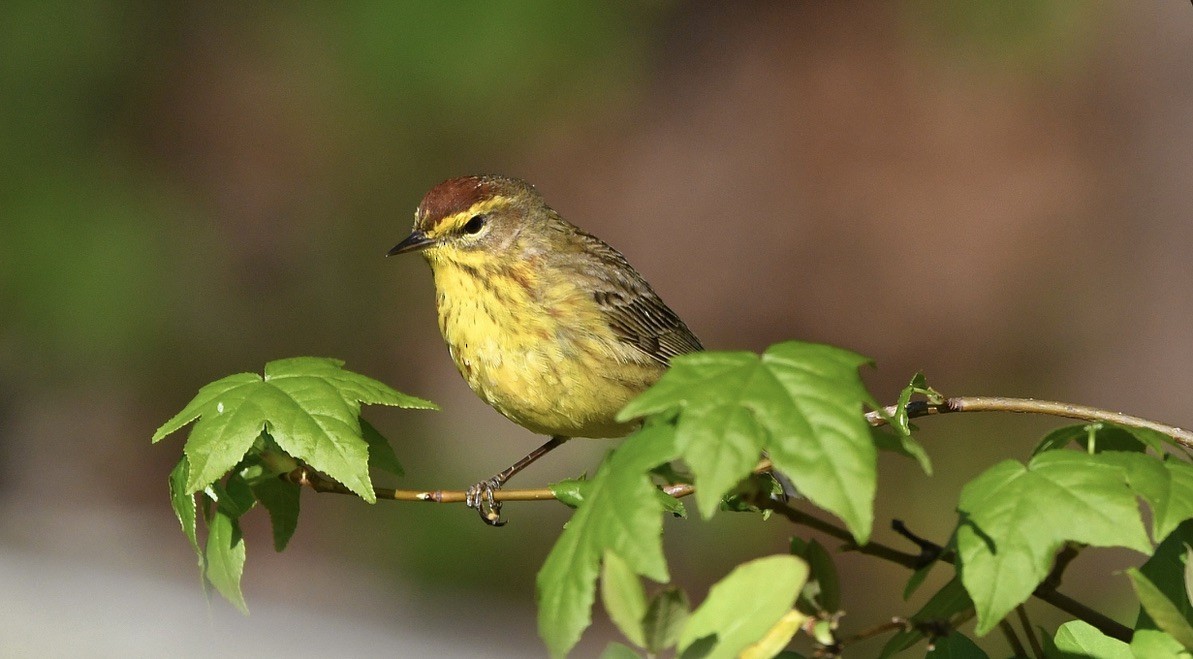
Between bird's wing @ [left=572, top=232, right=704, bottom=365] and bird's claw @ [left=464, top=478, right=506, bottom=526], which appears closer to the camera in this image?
bird's claw @ [left=464, top=478, right=506, bottom=526]

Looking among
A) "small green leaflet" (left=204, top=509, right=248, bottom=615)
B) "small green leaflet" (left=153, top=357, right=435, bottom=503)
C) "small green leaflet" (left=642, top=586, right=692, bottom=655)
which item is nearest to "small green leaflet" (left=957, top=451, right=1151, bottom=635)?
"small green leaflet" (left=642, top=586, right=692, bottom=655)

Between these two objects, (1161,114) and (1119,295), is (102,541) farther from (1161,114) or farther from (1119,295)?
(1161,114)

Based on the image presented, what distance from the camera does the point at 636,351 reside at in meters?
4.12

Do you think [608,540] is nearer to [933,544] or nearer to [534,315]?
[933,544]

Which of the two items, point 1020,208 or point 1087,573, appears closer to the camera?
point 1087,573

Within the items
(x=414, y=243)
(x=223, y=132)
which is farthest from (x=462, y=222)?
(x=223, y=132)

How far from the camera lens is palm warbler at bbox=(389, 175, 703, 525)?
3.74 m

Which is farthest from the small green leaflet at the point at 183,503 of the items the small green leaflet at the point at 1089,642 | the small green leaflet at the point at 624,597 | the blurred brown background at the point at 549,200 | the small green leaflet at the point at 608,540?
the blurred brown background at the point at 549,200

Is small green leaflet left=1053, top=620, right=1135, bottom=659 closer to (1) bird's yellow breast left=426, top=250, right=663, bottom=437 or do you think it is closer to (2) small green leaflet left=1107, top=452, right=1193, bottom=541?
(2) small green leaflet left=1107, top=452, right=1193, bottom=541

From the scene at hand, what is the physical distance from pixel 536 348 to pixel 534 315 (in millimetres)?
149

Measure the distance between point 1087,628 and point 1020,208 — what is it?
816cm

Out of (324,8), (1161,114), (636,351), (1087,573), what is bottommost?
(1087,573)

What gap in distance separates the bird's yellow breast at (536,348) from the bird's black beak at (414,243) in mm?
68

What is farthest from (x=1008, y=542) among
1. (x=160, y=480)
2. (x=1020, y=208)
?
Answer: (x=1020, y=208)
